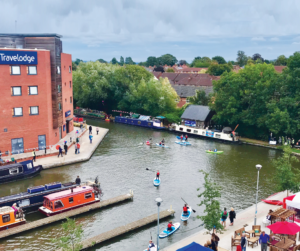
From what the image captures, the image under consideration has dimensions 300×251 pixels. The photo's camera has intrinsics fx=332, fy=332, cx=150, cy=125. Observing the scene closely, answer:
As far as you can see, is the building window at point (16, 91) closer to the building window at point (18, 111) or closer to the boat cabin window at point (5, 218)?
the building window at point (18, 111)

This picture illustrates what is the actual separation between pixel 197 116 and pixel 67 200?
4419 centimetres

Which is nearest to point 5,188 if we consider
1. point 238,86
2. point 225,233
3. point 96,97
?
point 225,233

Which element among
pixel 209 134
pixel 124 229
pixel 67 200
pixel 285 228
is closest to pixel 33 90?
pixel 67 200

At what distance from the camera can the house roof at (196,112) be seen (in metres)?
69.1

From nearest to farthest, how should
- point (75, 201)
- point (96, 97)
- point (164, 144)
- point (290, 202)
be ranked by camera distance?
point (290, 202) → point (75, 201) → point (164, 144) → point (96, 97)

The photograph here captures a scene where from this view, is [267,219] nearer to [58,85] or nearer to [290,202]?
[290,202]

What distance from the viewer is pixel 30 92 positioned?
44938 millimetres

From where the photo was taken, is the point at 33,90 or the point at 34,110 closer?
the point at 33,90

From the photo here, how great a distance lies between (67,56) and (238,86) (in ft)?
107

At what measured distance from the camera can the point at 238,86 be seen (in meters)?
64.8

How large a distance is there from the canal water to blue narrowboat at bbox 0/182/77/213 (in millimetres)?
934

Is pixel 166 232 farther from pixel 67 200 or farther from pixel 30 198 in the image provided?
pixel 30 198

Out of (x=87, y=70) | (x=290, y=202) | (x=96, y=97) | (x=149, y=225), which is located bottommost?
(x=149, y=225)

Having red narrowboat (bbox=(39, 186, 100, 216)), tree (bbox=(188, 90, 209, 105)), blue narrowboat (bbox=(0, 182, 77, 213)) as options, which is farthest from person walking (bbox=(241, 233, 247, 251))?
tree (bbox=(188, 90, 209, 105))
